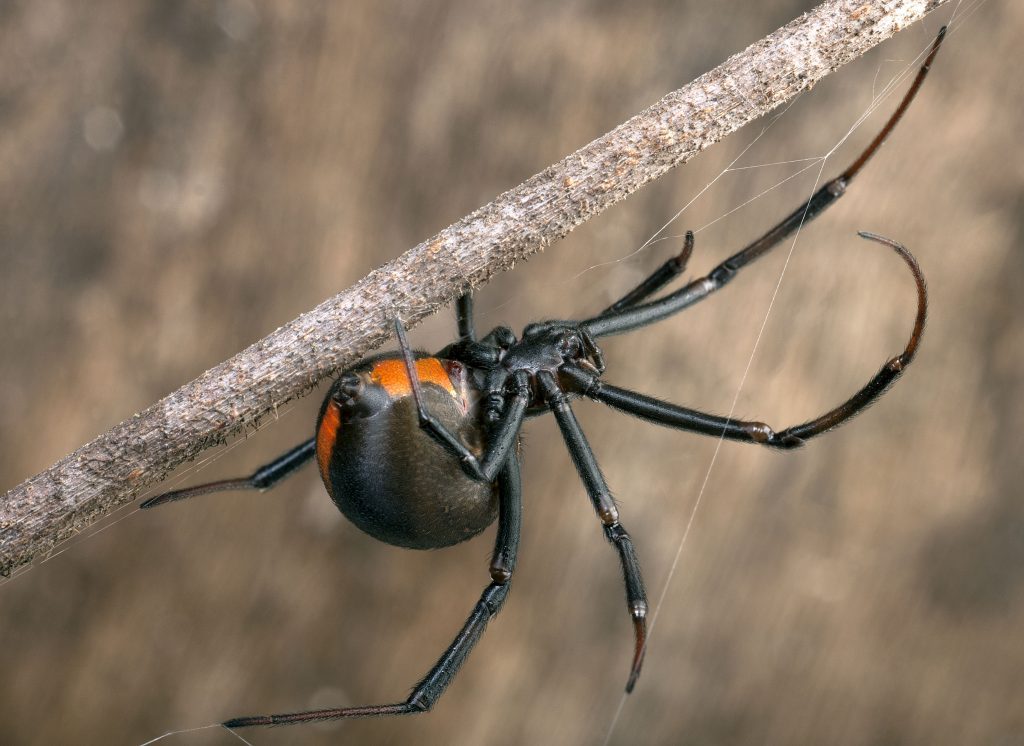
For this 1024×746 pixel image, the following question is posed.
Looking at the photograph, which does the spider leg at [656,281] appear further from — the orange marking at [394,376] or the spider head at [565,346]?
the orange marking at [394,376]

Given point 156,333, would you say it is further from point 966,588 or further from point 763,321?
point 966,588

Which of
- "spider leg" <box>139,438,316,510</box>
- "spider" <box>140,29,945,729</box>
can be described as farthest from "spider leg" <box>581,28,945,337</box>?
"spider leg" <box>139,438,316,510</box>

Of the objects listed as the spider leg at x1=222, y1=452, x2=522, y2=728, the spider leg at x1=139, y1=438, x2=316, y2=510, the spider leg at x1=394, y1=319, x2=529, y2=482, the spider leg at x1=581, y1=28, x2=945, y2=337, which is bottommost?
the spider leg at x1=222, y1=452, x2=522, y2=728

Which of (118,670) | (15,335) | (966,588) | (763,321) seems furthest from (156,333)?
(966,588)

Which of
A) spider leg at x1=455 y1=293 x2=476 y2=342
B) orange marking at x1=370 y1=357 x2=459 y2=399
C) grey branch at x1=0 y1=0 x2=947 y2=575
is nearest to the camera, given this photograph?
grey branch at x1=0 y1=0 x2=947 y2=575

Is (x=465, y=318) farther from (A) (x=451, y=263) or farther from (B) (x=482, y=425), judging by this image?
(A) (x=451, y=263)

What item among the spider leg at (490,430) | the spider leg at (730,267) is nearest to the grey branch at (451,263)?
the spider leg at (490,430)

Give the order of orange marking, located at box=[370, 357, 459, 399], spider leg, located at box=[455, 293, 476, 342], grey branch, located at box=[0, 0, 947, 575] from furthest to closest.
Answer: spider leg, located at box=[455, 293, 476, 342] → orange marking, located at box=[370, 357, 459, 399] → grey branch, located at box=[0, 0, 947, 575]

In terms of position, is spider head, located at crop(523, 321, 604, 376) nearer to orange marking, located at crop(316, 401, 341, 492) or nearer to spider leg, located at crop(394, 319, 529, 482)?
spider leg, located at crop(394, 319, 529, 482)
